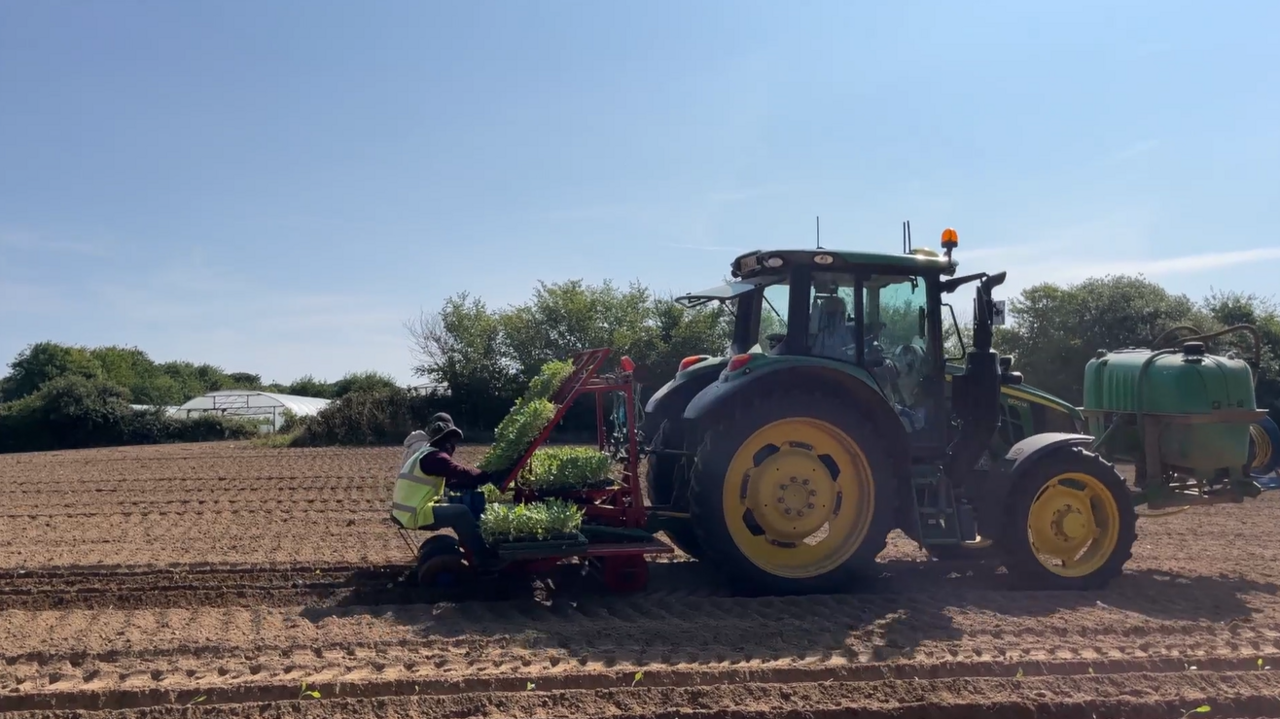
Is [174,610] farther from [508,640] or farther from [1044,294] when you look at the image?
[1044,294]

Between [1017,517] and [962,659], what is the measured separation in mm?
2010

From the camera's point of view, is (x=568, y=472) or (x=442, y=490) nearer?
(x=442, y=490)

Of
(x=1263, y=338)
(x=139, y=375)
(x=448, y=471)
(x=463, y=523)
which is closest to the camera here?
(x=463, y=523)

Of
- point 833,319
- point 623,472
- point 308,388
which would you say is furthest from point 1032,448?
point 308,388

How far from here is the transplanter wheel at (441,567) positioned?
6113 millimetres

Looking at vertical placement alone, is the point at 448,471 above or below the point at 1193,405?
below

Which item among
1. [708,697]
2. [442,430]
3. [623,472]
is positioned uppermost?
[442,430]

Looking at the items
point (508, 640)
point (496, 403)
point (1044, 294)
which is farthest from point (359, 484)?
point (1044, 294)

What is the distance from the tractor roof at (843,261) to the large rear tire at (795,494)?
955 millimetres

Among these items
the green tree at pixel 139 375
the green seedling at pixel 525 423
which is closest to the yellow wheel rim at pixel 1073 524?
the green seedling at pixel 525 423

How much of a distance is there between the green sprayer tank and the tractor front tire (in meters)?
1.06

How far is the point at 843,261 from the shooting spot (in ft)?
21.6

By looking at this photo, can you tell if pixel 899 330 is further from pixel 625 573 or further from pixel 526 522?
pixel 526 522

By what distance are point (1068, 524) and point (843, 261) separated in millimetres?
2467
